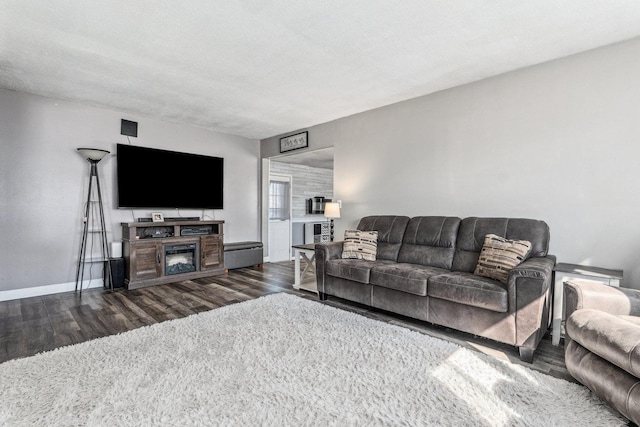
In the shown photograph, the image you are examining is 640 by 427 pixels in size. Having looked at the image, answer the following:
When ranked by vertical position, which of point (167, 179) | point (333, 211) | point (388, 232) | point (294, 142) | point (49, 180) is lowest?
point (388, 232)

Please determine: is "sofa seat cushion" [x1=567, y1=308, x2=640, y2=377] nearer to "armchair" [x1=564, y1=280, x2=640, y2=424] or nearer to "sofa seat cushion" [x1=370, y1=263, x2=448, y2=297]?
"armchair" [x1=564, y1=280, x2=640, y2=424]

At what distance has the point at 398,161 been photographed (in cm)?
421

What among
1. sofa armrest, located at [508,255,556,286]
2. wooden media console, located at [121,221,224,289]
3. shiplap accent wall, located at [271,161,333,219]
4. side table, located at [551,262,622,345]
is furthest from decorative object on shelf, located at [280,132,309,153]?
side table, located at [551,262,622,345]

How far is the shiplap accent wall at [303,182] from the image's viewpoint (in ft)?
23.5

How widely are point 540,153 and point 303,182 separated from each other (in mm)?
5158

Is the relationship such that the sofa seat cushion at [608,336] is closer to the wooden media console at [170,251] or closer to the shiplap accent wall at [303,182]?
the wooden media console at [170,251]

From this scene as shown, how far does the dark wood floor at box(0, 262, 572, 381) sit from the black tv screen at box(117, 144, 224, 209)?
137 cm

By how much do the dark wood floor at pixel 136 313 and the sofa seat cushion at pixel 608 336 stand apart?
45 cm

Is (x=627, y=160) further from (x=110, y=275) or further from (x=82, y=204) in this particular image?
(x=82, y=204)

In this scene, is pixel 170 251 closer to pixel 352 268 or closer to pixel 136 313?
pixel 136 313

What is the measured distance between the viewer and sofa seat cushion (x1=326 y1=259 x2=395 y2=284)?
3.26 meters

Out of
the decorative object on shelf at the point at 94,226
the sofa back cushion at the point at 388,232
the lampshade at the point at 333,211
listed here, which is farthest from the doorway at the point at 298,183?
the decorative object on shelf at the point at 94,226

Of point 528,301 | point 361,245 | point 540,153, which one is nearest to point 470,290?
point 528,301

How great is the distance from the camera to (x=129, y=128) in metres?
4.77
